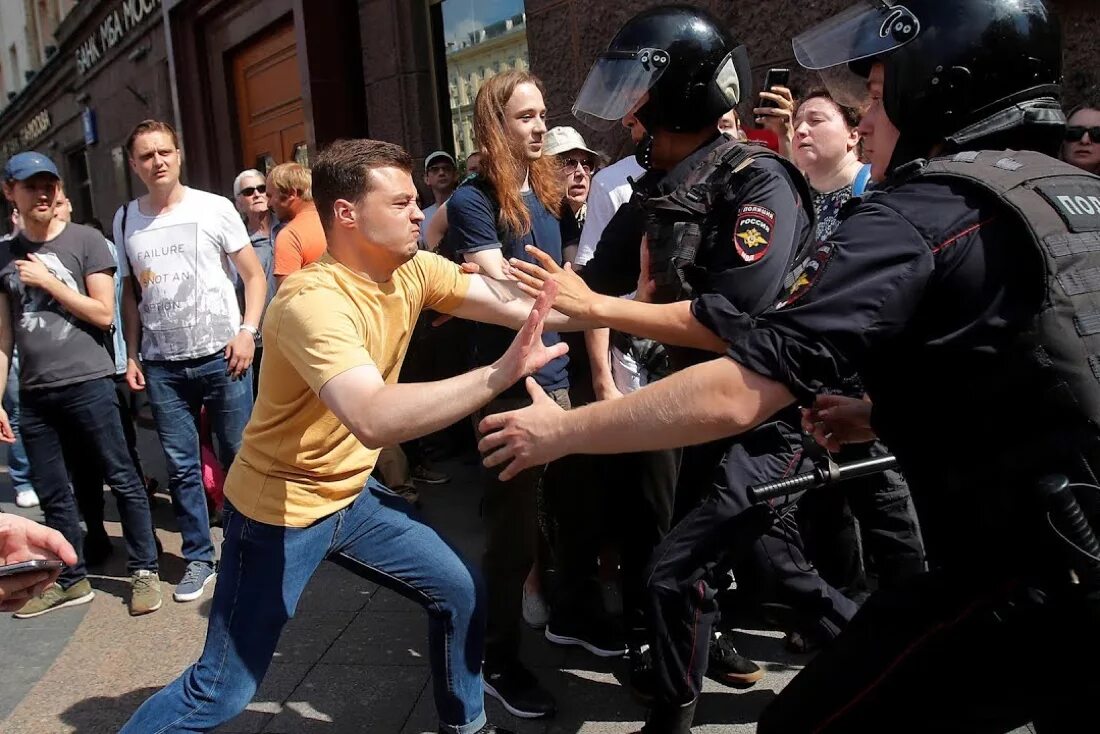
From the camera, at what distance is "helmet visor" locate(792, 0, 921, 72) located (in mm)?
1679

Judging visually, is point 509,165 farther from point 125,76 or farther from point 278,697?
point 125,76

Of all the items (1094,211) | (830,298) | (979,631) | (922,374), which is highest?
(1094,211)

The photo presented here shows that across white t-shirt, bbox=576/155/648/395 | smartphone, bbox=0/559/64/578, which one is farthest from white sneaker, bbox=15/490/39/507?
smartphone, bbox=0/559/64/578

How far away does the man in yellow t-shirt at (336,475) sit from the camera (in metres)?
2.15

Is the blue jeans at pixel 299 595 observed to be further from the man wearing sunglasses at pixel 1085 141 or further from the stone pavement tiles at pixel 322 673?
the man wearing sunglasses at pixel 1085 141

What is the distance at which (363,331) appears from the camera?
237 centimetres

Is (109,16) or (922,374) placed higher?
(109,16)

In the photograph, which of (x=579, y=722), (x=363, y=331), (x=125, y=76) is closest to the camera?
(x=363, y=331)

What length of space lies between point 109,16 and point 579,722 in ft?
46.9

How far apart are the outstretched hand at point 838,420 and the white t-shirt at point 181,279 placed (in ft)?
9.69

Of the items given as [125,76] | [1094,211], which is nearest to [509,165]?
[1094,211]

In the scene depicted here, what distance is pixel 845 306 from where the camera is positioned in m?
1.47

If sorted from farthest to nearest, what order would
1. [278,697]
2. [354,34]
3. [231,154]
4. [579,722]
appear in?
[231,154] → [354,34] → [278,697] → [579,722]

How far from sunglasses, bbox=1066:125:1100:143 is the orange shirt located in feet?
11.0
